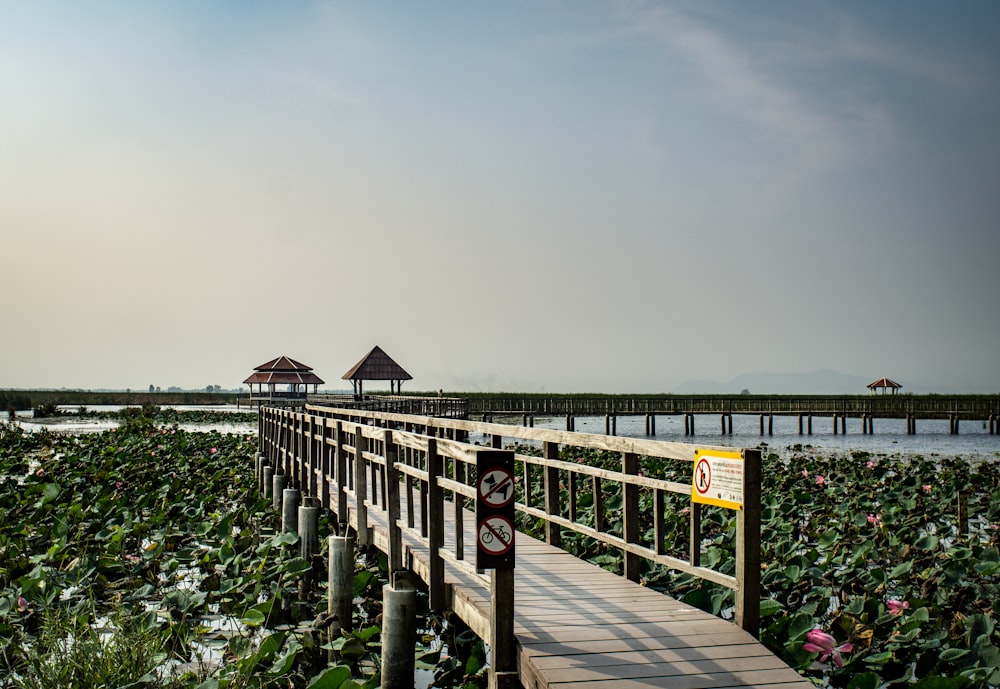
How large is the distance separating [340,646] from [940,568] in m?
4.63

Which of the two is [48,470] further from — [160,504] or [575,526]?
[575,526]

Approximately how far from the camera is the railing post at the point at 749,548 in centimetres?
435

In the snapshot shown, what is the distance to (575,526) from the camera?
638 cm

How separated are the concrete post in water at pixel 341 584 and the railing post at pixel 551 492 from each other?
5.56 feet

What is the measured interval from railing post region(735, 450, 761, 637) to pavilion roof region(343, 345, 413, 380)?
39449mm

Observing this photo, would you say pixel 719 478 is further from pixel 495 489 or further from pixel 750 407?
pixel 750 407

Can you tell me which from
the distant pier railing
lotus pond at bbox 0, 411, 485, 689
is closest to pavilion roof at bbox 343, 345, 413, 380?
the distant pier railing

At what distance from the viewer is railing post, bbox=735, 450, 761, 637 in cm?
435

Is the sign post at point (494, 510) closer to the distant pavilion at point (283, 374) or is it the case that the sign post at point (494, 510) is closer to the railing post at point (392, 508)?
the railing post at point (392, 508)

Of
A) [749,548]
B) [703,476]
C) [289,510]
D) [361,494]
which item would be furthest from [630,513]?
[289,510]

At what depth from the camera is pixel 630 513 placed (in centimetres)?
580

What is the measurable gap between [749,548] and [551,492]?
276 centimetres

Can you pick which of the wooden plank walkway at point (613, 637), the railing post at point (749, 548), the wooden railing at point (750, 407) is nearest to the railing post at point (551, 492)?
the wooden plank walkway at point (613, 637)

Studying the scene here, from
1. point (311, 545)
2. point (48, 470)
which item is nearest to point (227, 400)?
point (48, 470)
